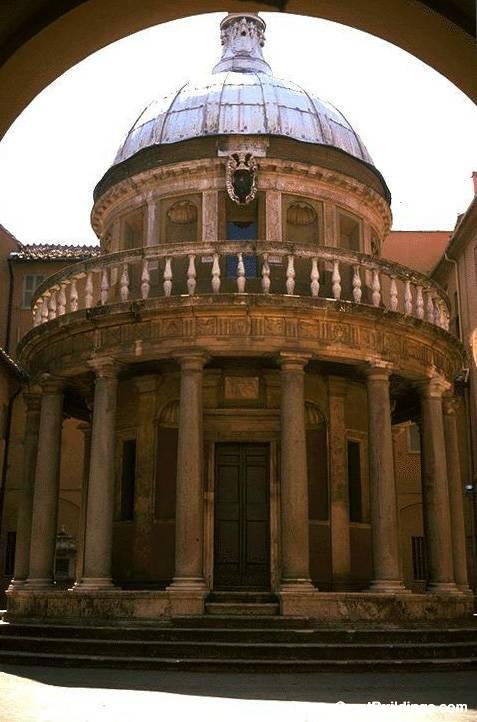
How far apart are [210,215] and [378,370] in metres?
6.29

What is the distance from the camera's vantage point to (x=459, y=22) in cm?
334

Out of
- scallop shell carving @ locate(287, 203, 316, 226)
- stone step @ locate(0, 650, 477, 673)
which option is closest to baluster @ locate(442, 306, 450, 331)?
scallop shell carving @ locate(287, 203, 316, 226)

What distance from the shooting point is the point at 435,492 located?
1747cm

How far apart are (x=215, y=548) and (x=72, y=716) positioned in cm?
1036

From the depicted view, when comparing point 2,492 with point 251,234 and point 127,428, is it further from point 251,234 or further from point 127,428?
point 251,234

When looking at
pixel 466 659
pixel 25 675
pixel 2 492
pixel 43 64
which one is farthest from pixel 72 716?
pixel 2 492

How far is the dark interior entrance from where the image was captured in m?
17.7

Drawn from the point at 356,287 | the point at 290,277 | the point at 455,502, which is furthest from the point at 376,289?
the point at 455,502

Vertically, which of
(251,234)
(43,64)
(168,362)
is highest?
(251,234)

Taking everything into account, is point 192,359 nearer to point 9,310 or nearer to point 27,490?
point 27,490

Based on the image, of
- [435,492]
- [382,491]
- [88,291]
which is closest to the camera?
[382,491]

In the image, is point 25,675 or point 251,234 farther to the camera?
point 251,234

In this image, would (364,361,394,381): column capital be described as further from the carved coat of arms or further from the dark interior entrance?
the carved coat of arms

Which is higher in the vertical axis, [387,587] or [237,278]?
[237,278]
